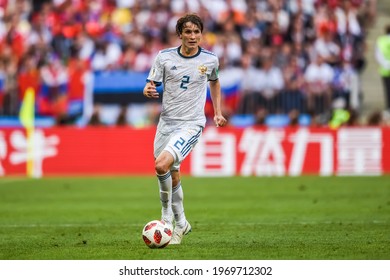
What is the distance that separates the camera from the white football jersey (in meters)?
12.5

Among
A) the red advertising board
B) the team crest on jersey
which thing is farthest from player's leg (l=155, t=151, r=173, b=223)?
the red advertising board

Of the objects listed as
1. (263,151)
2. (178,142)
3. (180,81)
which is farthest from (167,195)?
(263,151)

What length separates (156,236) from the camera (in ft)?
38.9

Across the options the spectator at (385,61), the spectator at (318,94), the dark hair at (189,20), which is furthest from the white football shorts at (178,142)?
the spectator at (385,61)

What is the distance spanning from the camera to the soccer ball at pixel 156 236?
467 inches

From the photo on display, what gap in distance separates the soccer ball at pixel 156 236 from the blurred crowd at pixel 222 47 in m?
15.9

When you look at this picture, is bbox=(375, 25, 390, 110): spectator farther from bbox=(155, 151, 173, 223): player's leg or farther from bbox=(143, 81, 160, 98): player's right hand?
bbox=(143, 81, 160, 98): player's right hand

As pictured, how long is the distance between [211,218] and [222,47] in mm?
13938

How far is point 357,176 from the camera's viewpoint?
26.5 meters

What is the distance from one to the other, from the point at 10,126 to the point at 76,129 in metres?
1.78

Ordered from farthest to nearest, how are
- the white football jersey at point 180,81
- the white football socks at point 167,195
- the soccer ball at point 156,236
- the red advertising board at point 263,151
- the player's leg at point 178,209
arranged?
the red advertising board at point 263,151 → the player's leg at point 178,209 → the white football jersey at point 180,81 → the white football socks at point 167,195 → the soccer ball at point 156,236

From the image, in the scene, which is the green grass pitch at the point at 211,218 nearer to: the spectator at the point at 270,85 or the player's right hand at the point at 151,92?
the player's right hand at the point at 151,92

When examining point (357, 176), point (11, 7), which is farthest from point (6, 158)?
point (357, 176)

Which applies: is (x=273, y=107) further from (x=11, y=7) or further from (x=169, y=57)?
(x=169, y=57)
